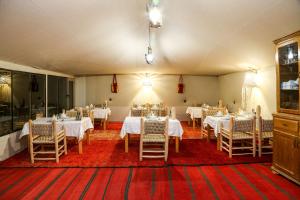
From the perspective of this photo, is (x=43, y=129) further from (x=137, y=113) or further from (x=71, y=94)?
(x=71, y=94)

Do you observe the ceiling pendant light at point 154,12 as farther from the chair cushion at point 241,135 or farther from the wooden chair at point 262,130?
the wooden chair at point 262,130

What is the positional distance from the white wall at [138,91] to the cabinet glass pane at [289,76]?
19.7 ft

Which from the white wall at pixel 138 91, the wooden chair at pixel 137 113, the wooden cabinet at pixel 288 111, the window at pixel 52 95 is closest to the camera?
the wooden cabinet at pixel 288 111

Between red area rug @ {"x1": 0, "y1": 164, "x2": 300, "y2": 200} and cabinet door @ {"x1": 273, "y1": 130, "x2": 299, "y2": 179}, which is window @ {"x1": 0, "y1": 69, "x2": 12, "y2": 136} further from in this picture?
cabinet door @ {"x1": 273, "y1": 130, "x2": 299, "y2": 179}

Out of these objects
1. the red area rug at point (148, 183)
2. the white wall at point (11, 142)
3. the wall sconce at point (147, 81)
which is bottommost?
the red area rug at point (148, 183)

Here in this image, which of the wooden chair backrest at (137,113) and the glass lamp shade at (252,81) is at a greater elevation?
the glass lamp shade at (252,81)

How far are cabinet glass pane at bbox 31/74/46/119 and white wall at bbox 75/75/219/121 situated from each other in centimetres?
288

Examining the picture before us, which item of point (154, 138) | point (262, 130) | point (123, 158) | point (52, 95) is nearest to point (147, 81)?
point (52, 95)

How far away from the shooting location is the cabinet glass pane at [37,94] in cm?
558

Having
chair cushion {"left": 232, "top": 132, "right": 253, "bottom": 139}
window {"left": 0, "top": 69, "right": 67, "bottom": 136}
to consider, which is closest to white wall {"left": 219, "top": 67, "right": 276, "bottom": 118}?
chair cushion {"left": 232, "top": 132, "right": 253, "bottom": 139}

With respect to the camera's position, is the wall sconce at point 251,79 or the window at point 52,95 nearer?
the wall sconce at point 251,79

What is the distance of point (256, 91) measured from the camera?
598 cm

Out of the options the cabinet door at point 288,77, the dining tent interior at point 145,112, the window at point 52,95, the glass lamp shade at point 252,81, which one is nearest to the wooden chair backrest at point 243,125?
the dining tent interior at point 145,112

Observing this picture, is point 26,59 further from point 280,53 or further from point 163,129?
point 280,53
